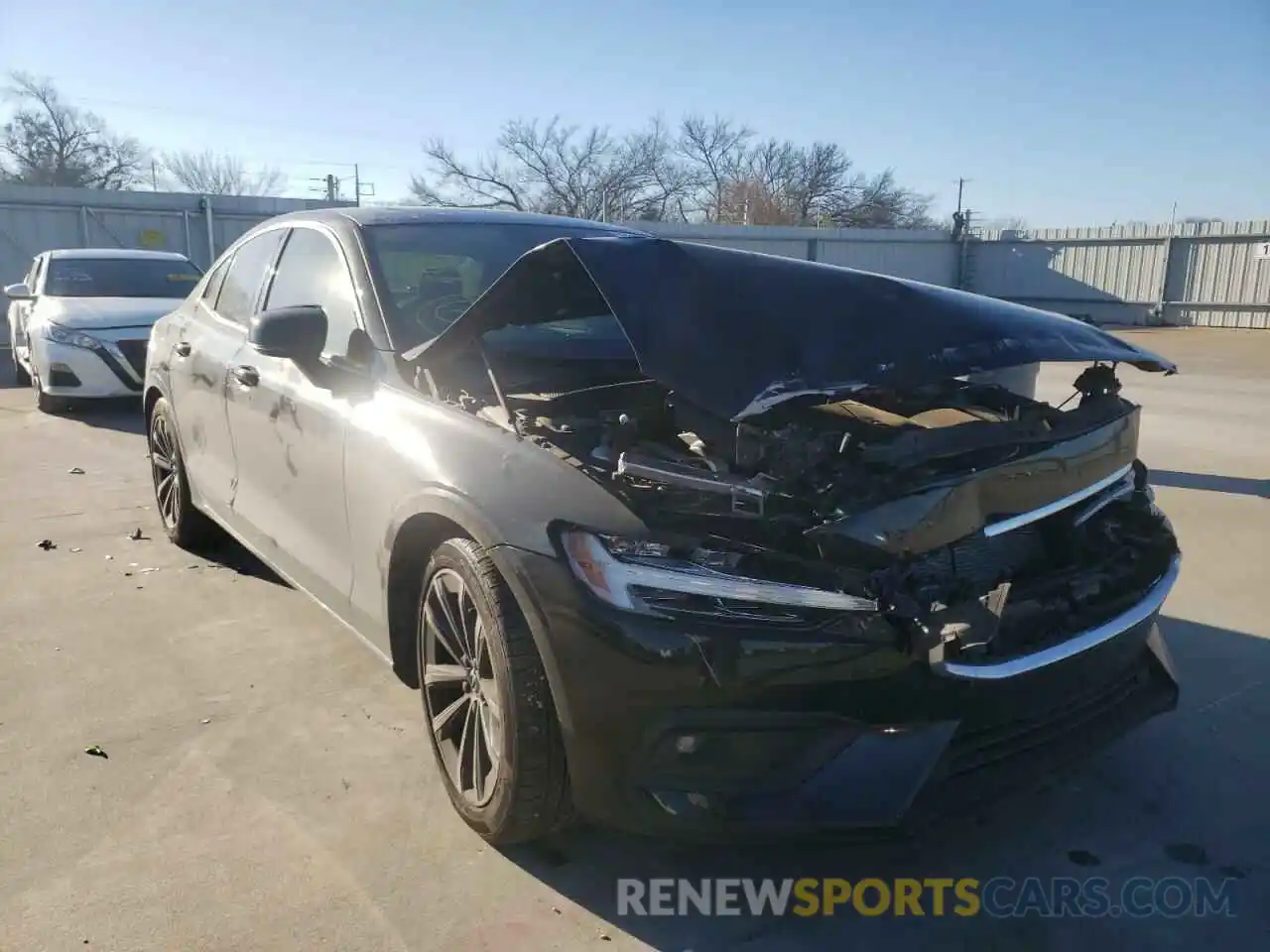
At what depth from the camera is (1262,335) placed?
24078 mm

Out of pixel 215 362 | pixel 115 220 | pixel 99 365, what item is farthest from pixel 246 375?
pixel 115 220

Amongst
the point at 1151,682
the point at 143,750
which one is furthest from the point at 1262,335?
the point at 143,750

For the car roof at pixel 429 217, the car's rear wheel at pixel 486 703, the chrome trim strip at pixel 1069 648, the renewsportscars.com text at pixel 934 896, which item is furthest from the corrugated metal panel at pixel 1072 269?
the car's rear wheel at pixel 486 703

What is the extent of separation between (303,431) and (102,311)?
7.48 meters

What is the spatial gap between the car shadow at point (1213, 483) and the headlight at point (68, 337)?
30.1 feet

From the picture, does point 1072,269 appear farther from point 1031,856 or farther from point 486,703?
point 486,703

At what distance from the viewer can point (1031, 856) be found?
99.1 inches

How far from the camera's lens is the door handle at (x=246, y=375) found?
12.2ft

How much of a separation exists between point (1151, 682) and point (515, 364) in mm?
2098

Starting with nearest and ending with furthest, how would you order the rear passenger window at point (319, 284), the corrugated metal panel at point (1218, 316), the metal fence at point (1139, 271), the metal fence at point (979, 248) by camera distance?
the rear passenger window at point (319, 284) < the metal fence at point (979, 248) < the corrugated metal panel at point (1218, 316) < the metal fence at point (1139, 271)

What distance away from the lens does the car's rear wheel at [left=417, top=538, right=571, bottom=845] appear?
225 centimetres

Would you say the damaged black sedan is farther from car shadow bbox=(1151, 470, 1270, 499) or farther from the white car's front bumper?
the white car's front bumper

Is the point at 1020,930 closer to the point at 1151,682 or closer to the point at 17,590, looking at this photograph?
the point at 1151,682

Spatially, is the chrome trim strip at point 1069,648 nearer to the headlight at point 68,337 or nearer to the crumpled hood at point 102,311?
the crumpled hood at point 102,311
